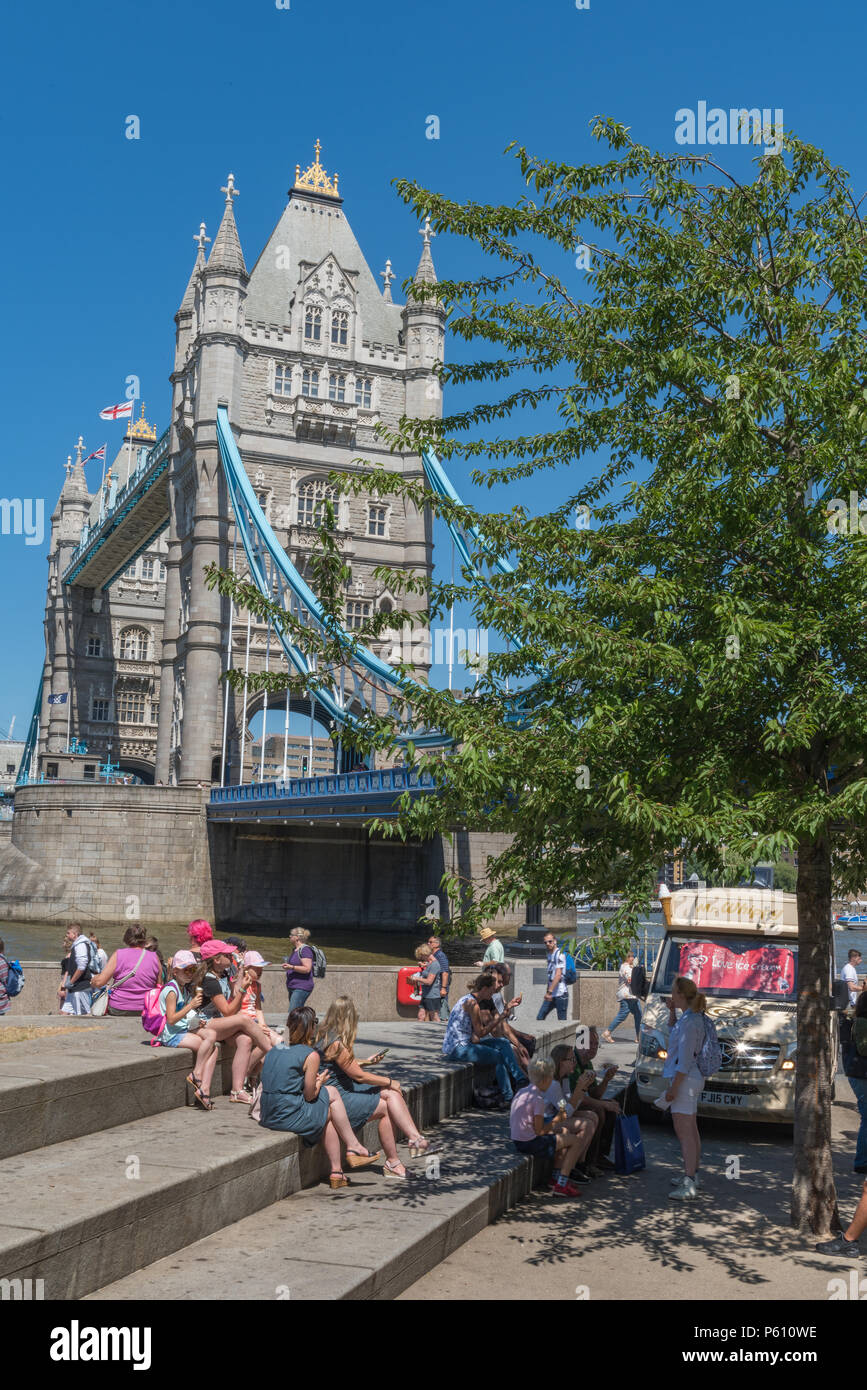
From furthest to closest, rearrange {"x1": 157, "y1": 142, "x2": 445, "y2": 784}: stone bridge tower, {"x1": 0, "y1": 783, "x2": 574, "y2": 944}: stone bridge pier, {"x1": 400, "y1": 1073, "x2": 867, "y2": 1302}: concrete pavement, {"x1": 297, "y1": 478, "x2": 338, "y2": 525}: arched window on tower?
1. {"x1": 297, "y1": 478, "x2": 338, "y2": 525}: arched window on tower
2. {"x1": 157, "y1": 142, "x2": 445, "y2": 784}: stone bridge tower
3. {"x1": 0, "y1": 783, "x2": 574, "y2": 944}: stone bridge pier
4. {"x1": 400, "y1": 1073, "x2": 867, "y2": 1302}: concrete pavement

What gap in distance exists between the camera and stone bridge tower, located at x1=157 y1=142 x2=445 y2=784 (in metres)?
51.7

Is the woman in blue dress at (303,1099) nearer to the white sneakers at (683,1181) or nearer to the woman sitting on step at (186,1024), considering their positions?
the woman sitting on step at (186,1024)

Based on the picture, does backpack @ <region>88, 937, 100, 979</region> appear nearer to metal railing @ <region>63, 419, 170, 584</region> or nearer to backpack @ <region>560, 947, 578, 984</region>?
backpack @ <region>560, 947, 578, 984</region>

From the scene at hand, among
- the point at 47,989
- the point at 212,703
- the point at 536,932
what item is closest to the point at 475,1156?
the point at 47,989

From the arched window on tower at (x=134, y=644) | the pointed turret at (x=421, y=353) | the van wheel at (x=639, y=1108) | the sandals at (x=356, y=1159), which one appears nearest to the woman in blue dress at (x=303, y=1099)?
the sandals at (x=356, y=1159)

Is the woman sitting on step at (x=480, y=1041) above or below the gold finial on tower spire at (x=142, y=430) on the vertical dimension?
below

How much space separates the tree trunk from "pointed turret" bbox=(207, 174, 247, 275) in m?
50.9

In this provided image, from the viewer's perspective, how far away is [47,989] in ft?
48.0

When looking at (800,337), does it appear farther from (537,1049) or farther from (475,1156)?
(537,1049)

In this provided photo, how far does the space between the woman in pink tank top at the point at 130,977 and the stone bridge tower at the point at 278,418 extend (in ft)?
128

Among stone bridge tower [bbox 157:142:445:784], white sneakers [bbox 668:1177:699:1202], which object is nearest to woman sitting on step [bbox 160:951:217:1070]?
white sneakers [bbox 668:1177:699:1202]

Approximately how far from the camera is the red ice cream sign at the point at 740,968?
12.3m

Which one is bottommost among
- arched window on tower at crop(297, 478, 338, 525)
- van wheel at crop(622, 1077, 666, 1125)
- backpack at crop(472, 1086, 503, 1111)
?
van wheel at crop(622, 1077, 666, 1125)
